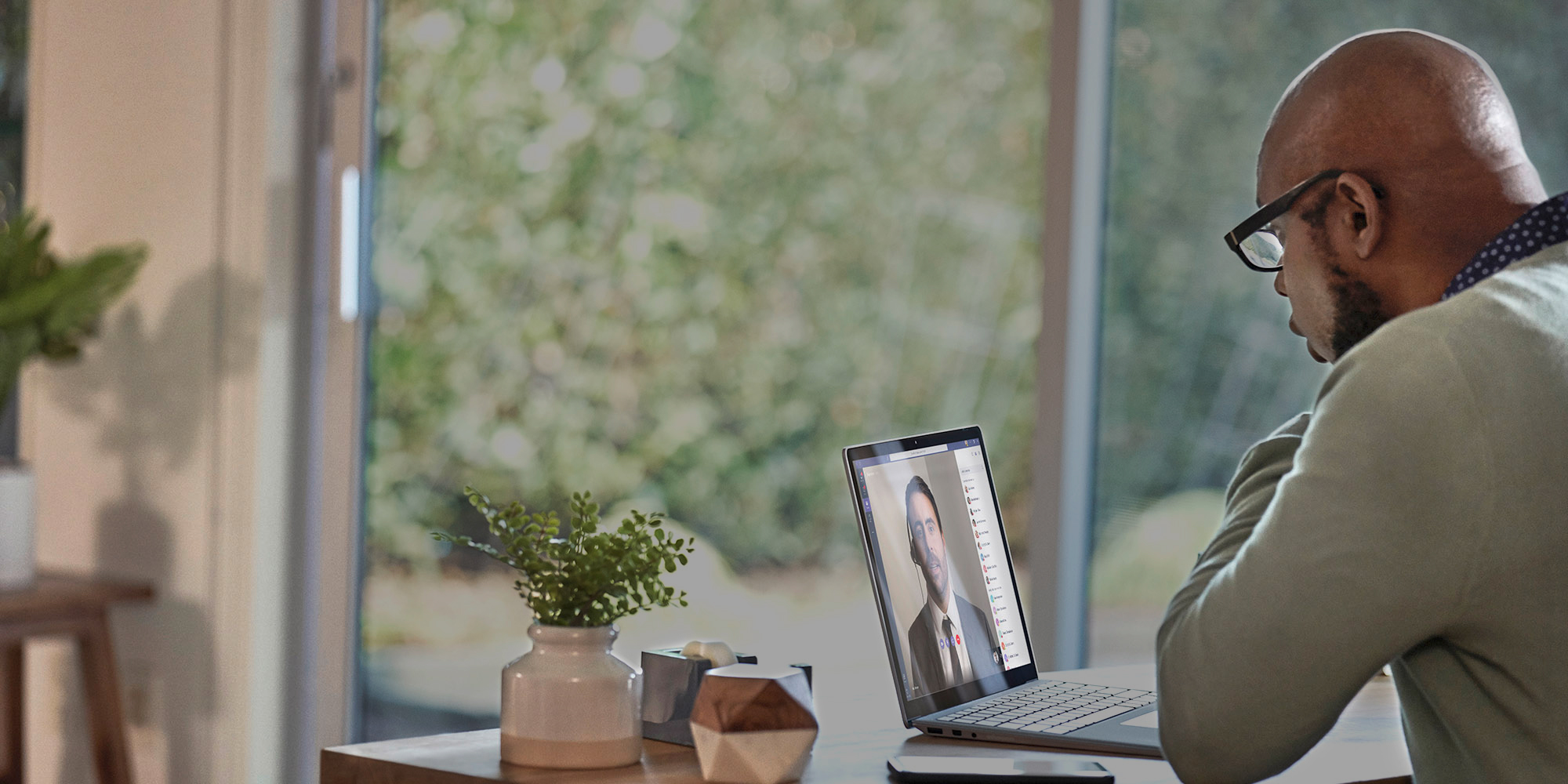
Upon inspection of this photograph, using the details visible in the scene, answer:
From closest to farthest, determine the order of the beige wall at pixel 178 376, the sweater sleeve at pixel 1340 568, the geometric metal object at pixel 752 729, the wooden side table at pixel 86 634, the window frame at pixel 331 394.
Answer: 1. the sweater sleeve at pixel 1340 568
2. the geometric metal object at pixel 752 729
3. the wooden side table at pixel 86 634
4. the beige wall at pixel 178 376
5. the window frame at pixel 331 394

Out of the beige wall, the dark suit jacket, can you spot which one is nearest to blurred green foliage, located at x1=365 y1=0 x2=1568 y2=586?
the beige wall

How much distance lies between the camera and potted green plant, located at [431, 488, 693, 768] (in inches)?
45.3

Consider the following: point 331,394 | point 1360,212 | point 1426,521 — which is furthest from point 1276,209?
point 331,394

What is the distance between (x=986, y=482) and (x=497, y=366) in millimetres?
1765

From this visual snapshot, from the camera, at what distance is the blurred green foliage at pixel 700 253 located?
2.55 metres

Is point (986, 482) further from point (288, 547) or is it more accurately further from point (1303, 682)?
point (288, 547)

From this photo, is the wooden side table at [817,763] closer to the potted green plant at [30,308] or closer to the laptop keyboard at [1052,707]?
the laptop keyboard at [1052,707]

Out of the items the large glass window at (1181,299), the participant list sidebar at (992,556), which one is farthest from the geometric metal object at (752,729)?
the large glass window at (1181,299)

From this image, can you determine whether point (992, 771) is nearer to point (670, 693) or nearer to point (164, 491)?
point (670, 693)

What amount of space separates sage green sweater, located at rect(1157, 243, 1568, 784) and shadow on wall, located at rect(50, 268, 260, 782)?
95.1 inches

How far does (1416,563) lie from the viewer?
3.19ft

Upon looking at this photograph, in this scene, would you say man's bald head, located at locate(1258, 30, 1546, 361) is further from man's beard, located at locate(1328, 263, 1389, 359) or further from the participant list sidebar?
the participant list sidebar

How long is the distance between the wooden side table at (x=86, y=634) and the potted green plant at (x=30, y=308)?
0.10 metres

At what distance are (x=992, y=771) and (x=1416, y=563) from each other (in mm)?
348
